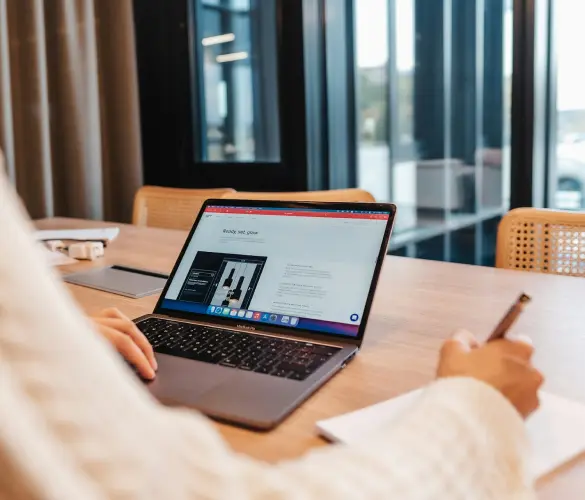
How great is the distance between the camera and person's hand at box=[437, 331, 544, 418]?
1.72ft

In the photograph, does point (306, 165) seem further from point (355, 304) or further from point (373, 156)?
point (355, 304)

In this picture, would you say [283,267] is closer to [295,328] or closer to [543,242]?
[295,328]

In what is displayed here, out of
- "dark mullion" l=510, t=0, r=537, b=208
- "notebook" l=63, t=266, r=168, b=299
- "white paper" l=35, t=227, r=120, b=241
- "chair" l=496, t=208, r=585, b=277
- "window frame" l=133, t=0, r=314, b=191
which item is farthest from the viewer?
"window frame" l=133, t=0, r=314, b=191

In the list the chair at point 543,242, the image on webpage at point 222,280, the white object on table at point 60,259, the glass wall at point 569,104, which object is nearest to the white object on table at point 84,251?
the white object on table at point 60,259

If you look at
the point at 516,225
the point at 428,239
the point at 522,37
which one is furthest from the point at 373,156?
the point at 516,225

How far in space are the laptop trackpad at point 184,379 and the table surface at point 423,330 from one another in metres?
0.08

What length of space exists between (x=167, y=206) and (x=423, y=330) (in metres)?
1.46

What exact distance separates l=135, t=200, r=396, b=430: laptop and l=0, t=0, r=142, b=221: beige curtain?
1677 millimetres

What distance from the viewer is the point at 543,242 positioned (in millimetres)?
1396

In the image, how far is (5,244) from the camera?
276mm

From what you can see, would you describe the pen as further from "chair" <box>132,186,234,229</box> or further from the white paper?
"chair" <box>132,186,234,229</box>

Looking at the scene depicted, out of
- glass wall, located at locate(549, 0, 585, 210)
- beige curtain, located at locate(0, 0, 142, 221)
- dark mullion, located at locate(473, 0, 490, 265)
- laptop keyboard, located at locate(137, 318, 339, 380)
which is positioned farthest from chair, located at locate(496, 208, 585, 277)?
beige curtain, located at locate(0, 0, 142, 221)

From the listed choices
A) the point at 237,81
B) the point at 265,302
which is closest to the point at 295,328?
the point at 265,302

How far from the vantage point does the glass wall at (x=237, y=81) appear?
2.76m
